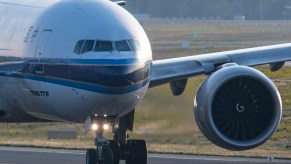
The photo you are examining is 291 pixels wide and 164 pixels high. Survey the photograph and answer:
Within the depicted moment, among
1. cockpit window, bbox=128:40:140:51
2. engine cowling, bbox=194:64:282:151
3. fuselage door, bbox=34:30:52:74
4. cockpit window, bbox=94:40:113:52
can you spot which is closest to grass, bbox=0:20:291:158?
engine cowling, bbox=194:64:282:151

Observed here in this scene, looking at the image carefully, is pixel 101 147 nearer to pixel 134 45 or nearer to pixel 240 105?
pixel 134 45

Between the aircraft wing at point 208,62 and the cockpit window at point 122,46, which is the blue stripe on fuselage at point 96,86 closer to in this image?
the cockpit window at point 122,46

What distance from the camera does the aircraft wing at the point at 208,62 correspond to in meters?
26.9

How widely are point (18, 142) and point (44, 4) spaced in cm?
1334

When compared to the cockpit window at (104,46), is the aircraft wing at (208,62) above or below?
above

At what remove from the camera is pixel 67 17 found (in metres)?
24.0

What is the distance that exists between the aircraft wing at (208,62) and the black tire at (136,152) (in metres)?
1.66

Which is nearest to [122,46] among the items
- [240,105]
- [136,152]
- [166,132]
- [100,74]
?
[100,74]

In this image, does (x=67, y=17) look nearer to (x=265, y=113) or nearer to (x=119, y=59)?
(x=119, y=59)

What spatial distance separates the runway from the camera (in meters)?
31.7

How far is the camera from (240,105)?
995 inches

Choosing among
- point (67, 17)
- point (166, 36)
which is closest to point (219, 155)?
point (67, 17)

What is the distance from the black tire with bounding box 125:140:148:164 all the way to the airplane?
0.08 ft

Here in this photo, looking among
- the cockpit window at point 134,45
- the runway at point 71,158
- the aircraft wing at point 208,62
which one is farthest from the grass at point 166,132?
the cockpit window at point 134,45
